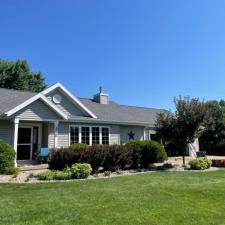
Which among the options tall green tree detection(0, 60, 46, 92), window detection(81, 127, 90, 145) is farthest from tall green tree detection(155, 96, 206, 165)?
tall green tree detection(0, 60, 46, 92)

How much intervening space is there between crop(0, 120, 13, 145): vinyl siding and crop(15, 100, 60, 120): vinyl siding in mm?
1022

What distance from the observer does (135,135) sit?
23562 millimetres

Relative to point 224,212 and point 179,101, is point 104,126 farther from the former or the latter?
point 224,212

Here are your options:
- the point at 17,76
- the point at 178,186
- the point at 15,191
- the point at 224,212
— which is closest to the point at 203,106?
the point at 178,186

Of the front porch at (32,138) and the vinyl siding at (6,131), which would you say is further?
the front porch at (32,138)

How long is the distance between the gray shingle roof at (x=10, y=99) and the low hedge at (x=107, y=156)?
14.7 ft

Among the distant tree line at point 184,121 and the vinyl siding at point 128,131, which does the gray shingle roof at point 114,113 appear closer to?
the vinyl siding at point 128,131

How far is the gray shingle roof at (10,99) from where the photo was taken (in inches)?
624

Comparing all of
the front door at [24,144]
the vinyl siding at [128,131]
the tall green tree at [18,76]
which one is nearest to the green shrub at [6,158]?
the front door at [24,144]

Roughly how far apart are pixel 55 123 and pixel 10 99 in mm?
3223

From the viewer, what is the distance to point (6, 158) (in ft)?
43.1

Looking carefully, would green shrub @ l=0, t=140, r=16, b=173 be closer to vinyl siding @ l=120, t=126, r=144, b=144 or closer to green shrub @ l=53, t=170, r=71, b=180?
green shrub @ l=53, t=170, r=71, b=180

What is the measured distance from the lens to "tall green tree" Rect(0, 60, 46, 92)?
41281 mm

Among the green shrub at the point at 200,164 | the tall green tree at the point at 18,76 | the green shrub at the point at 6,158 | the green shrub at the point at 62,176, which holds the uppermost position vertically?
the tall green tree at the point at 18,76
